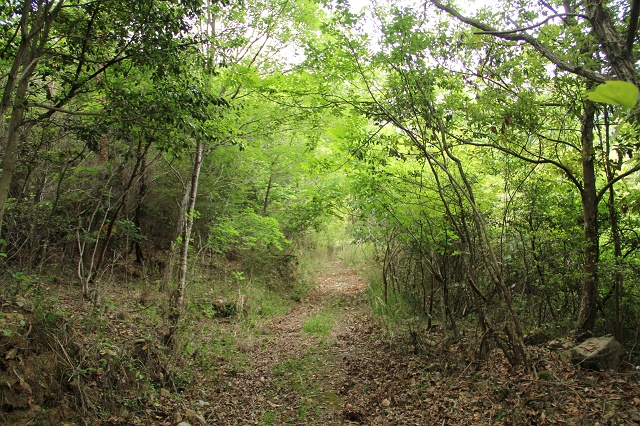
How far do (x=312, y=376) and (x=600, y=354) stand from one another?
429 centimetres

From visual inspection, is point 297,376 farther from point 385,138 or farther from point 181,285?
point 385,138

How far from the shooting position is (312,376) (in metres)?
6.96

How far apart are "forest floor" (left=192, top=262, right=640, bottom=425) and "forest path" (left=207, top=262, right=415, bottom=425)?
2cm

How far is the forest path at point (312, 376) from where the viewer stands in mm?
5531

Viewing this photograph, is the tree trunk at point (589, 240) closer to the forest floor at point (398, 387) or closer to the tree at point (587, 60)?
the tree at point (587, 60)

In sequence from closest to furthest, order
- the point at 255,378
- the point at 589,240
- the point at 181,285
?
the point at 589,240
the point at 255,378
the point at 181,285

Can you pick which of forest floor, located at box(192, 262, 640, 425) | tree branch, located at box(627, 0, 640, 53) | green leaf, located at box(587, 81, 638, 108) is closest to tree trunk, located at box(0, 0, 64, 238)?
forest floor, located at box(192, 262, 640, 425)

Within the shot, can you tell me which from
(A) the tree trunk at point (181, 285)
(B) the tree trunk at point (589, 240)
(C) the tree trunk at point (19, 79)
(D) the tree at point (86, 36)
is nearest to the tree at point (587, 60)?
(B) the tree trunk at point (589, 240)

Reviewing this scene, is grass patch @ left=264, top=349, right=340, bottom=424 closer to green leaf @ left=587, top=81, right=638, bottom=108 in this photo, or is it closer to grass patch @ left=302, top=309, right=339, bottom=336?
grass patch @ left=302, top=309, right=339, bottom=336

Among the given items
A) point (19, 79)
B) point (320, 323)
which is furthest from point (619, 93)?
point (320, 323)

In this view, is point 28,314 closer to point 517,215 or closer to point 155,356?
point 155,356

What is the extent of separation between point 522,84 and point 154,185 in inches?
343

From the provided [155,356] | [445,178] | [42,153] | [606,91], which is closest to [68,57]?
[42,153]

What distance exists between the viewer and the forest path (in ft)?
18.1
